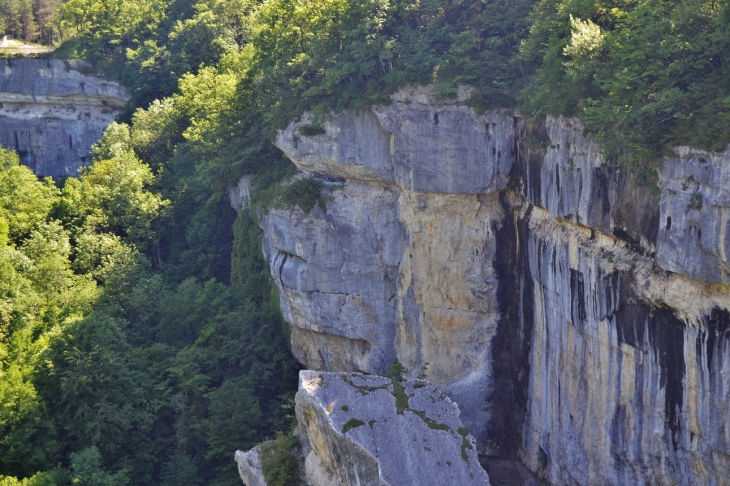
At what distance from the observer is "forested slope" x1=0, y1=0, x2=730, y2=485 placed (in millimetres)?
20328

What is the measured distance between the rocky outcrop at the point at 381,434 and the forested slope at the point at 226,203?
256 inches

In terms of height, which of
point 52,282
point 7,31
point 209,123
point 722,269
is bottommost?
point 52,282

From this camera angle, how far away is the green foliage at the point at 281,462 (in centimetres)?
2286

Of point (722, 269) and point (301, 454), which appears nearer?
point (722, 269)

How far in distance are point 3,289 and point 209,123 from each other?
10.6 m

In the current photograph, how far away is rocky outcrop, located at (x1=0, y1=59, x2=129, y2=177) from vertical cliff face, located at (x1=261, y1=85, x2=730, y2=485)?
2457 centimetres

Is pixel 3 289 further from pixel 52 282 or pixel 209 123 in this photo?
pixel 209 123

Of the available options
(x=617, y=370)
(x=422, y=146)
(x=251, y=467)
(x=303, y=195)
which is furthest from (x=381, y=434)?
(x=303, y=195)

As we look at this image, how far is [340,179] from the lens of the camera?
28.4 meters

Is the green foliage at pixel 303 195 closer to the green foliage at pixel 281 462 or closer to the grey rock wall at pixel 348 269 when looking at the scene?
the grey rock wall at pixel 348 269

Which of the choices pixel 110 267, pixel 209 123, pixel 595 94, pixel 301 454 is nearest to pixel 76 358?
pixel 110 267

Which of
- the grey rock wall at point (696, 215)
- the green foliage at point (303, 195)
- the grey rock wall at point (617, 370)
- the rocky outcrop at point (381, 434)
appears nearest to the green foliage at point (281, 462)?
the rocky outcrop at point (381, 434)

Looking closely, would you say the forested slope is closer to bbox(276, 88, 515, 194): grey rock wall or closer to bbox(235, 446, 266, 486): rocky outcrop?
bbox(276, 88, 515, 194): grey rock wall

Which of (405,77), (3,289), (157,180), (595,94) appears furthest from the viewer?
(157,180)
